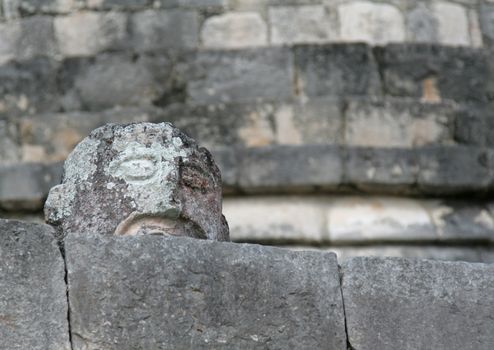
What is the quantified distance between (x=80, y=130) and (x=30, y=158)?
0.33m

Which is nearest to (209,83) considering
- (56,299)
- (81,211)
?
(81,211)

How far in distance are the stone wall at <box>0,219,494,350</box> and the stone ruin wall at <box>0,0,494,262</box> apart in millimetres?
4063

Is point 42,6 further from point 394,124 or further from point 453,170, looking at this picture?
point 453,170

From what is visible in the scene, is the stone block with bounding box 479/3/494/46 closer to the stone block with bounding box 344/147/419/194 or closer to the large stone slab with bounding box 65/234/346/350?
the stone block with bounding box 344/147/419/194

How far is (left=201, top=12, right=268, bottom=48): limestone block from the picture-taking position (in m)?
9.66

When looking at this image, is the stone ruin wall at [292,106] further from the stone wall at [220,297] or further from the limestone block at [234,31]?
the stone wall at [220,297]

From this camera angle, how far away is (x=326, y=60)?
9469mm

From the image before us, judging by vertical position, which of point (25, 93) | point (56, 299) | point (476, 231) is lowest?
point (476, 231)

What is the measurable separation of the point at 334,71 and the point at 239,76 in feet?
1.75

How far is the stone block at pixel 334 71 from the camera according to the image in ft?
31.0

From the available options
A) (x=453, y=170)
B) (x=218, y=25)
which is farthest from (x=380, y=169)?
(x=218, y=25)

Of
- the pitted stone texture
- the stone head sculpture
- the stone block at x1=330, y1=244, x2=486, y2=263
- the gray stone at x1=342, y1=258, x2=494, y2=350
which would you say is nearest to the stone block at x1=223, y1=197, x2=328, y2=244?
the stone block at x1=330, y1=244, x2=486, y2=263

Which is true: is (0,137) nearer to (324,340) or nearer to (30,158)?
(30,158)

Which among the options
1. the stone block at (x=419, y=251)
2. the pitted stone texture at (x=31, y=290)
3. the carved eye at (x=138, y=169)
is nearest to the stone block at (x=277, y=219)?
the stone block at (x=419, y=251)
